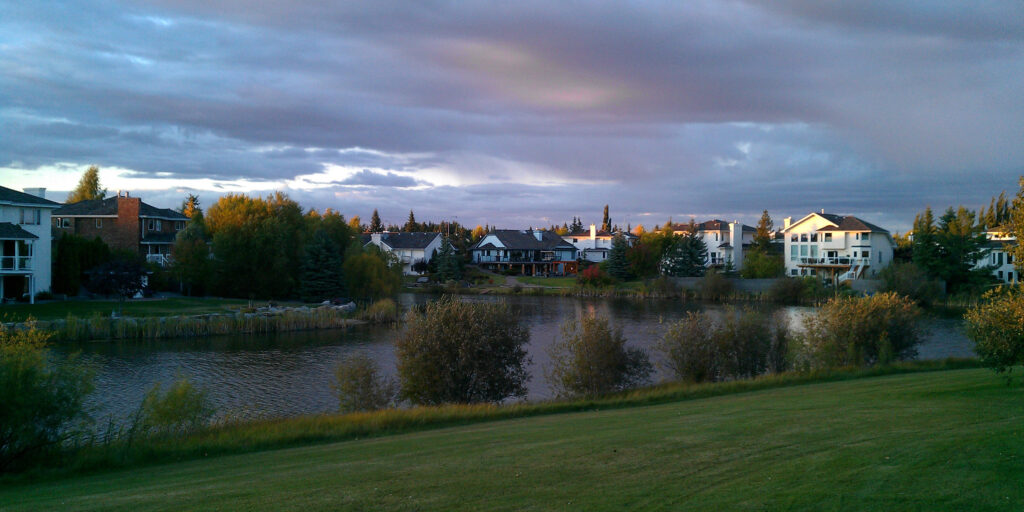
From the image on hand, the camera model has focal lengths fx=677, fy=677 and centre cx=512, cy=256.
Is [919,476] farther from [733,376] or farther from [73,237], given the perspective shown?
[73,237]

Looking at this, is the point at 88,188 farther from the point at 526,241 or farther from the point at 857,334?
the point at 857,334

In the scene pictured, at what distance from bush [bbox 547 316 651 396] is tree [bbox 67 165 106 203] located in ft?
321

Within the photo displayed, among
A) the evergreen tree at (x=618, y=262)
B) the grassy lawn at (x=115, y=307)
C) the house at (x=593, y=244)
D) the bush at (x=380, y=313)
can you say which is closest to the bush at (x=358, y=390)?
the grassy lawn at (x=115, y=307)

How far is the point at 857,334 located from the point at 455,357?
17.2 m

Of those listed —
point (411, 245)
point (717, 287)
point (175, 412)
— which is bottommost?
point (175, 412)

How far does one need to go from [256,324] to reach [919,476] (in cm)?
4495

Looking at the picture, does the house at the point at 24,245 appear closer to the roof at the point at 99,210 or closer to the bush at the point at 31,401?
the roof at the point at 99,210

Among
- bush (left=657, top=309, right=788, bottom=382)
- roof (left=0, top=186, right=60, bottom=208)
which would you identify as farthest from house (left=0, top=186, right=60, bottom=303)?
bush (left=657, top=309, right=788, bottom=382)

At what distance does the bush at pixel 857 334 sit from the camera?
2792 centimetres

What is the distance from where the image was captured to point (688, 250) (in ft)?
296

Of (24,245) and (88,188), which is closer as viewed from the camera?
(24,245)

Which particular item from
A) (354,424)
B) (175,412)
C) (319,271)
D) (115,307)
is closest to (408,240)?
(319,271)

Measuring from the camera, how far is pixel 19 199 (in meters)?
45.2

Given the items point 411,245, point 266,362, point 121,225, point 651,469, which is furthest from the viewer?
point 411,245
